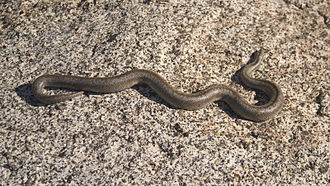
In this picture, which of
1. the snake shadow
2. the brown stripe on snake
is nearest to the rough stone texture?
the snake shadow

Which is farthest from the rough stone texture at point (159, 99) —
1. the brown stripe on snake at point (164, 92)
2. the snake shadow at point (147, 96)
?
the brown stripe on snake at point (164, 92)

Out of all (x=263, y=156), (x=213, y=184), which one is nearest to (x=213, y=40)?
(x=263, y=156)

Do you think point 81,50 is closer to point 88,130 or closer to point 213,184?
point 88,130

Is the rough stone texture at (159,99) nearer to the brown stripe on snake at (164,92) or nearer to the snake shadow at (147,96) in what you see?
the snake shadow at (147,96)

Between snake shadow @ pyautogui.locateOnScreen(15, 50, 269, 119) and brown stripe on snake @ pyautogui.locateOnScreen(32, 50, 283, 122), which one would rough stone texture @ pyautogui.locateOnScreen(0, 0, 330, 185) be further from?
brown stripe on snake @ pyautogui.locateOnScreen(32, 50, 283, 122)

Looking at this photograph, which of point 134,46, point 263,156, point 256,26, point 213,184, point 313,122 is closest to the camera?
point 213,184
